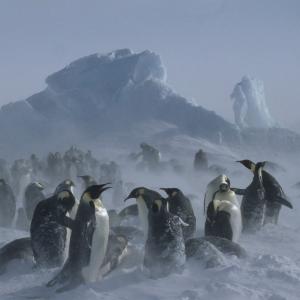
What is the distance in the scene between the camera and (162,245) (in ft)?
20.2

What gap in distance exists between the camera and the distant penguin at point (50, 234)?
664 cm

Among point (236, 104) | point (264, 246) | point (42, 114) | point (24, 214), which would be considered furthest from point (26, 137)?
point (264, 246)

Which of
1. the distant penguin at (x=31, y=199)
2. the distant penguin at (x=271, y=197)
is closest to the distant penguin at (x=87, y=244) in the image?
the distant penguin at (x=271, y=197)

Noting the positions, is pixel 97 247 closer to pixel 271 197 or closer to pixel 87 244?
pixel 87 244

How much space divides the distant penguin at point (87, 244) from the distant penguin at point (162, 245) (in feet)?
1.65

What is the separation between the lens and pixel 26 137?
134 ft

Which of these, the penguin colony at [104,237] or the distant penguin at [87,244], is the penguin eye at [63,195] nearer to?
the penguin colony at [104,237]

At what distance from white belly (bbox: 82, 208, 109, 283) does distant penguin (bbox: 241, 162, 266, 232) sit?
161 inches

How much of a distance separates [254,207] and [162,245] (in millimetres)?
3904

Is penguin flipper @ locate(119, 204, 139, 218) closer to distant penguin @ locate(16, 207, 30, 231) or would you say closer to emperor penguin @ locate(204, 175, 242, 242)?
emperor penguin @ locate(204, 175, 242, 242)

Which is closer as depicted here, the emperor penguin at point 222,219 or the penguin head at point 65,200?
the penguin head at point 65,200

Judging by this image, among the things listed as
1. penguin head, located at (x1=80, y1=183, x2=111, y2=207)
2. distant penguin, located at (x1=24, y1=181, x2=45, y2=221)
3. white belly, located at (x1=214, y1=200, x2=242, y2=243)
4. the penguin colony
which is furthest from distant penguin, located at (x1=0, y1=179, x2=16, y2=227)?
penguin head, located at (x1=80, y1=183, x2=111, y2=207)

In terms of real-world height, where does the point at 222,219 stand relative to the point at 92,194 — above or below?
below

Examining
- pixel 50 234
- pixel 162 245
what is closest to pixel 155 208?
pixel 162 245
